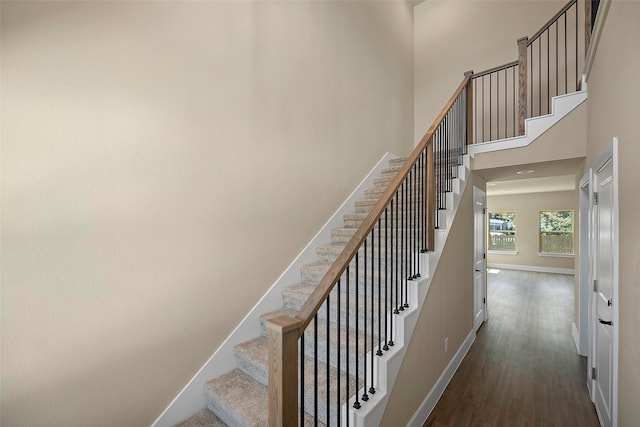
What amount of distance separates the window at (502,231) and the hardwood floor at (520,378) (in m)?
5.57

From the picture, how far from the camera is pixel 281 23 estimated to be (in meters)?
2.78

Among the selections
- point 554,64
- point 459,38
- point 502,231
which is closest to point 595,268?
Result: point 554,64

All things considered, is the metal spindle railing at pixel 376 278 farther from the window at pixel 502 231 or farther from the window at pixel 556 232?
the window at pixel 502 231

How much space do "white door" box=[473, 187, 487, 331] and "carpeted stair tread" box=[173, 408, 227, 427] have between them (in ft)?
11.5

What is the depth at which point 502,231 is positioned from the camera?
1050 cm

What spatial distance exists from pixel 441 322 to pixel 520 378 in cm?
125

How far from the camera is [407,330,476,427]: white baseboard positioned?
2.22 meters

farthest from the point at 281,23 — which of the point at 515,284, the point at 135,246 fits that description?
the point at 515,284

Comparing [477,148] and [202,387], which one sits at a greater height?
[477,148]

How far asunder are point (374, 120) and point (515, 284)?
666 cm

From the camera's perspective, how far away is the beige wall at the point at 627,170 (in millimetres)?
1471

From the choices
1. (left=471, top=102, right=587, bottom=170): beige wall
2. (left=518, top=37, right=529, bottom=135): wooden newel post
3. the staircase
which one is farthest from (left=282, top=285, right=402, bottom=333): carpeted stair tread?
(left=518, top=37, right=529, bottom=135): wooden newel post

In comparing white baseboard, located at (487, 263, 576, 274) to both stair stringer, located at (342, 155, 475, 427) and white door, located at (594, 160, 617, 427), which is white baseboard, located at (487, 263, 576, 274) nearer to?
white door, located at (594, 160, 617, 427)

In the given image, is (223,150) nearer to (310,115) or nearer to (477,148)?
(310,115)
